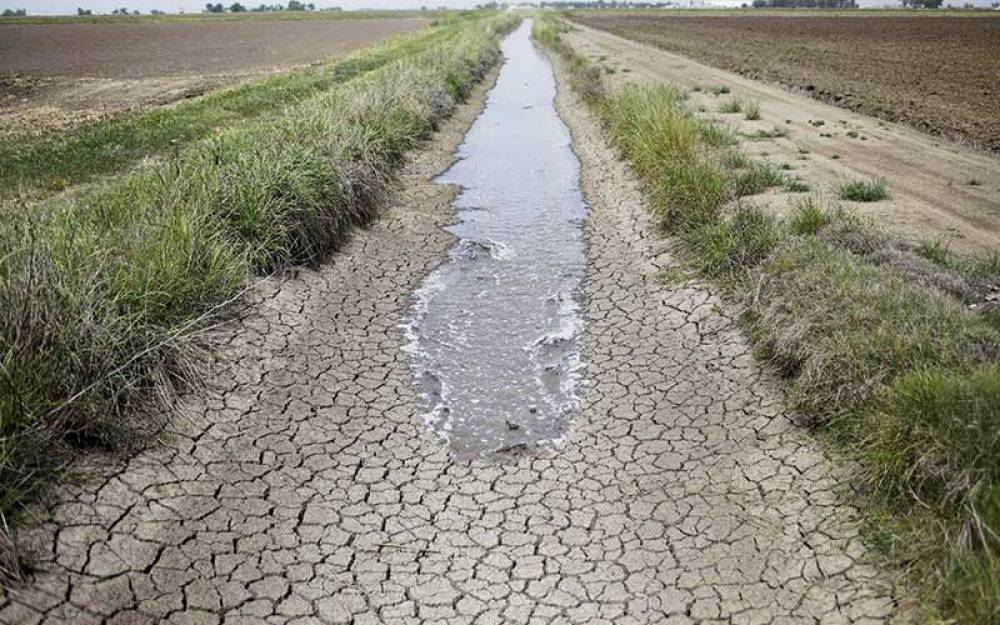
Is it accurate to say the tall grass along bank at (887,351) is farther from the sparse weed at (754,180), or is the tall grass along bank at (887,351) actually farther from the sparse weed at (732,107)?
the sparse weed at (732,107)

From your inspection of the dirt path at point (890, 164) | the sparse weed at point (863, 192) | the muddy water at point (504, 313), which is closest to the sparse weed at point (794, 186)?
the dirt path at point (890, 164)

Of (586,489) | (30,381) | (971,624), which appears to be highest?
(30,381)

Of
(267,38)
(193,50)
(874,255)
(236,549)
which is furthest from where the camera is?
(267,38)

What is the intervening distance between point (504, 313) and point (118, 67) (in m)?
27.5

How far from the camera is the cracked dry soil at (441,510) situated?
12.7 feet

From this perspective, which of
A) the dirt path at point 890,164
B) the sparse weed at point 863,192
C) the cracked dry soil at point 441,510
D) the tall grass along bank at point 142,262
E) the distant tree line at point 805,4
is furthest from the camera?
the distant tree line at point 805,4

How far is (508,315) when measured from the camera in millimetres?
7785

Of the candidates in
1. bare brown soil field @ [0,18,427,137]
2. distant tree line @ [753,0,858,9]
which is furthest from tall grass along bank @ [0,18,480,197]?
distant tree line @ [753,0,858,9]

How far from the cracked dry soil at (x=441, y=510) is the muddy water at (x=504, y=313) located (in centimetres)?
24

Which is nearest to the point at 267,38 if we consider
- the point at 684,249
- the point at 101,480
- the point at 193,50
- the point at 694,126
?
the point at 193,50

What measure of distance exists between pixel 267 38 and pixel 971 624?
173 feet

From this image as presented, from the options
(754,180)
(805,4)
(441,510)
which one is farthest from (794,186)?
(805,4)

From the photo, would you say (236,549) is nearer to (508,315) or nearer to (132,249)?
(132,249)

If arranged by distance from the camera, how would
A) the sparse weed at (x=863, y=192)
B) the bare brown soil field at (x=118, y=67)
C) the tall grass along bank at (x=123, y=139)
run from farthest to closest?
the bare brown soil field at (x=118, y=67) < the tall grass along bank at (x=123, y=139) < the sparse weed at (x=863, y=192)
